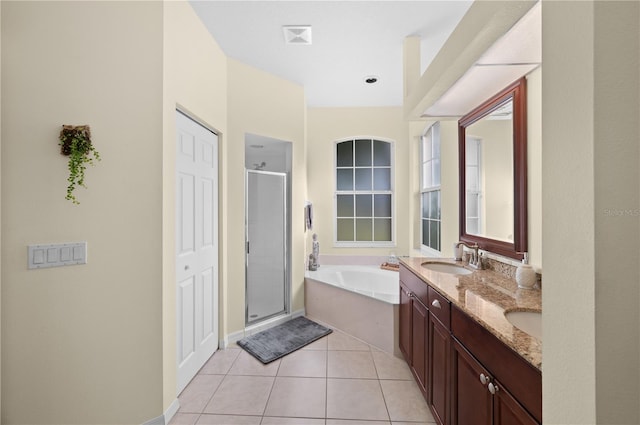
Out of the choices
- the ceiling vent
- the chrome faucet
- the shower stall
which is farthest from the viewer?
the shower stall

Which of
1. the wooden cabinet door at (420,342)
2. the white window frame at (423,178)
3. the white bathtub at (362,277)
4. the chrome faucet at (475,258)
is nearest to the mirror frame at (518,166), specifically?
the chrome faucet at (475,258)

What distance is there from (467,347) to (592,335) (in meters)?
0.80

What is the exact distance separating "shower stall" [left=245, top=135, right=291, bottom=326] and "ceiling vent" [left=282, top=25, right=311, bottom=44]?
102 centimetres

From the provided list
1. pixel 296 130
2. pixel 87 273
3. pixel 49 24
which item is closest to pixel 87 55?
pixel 49 24

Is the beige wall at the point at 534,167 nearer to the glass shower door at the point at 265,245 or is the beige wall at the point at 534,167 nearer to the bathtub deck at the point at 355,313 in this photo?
the bathtub deck at the point at 355,313

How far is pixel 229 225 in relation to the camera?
271 cm

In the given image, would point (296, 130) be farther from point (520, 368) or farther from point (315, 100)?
point (520, 368)

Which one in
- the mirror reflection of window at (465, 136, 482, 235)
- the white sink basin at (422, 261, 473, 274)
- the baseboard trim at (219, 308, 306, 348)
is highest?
the mirror reflection of window at (465, 136, 482, 235)

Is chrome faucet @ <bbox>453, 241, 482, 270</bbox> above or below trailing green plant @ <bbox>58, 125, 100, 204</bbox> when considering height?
below

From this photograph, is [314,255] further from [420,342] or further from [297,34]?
[297,34]

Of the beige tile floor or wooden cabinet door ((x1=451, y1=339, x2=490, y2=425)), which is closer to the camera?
wooden cabinet door ((x1=451, y1=339, x2=490, y2=425))

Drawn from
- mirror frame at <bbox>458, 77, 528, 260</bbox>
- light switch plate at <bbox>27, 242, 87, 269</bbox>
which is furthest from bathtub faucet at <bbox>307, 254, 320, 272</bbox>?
→ light switch plate at <bbox>27, 242, 87, 269</bbox>

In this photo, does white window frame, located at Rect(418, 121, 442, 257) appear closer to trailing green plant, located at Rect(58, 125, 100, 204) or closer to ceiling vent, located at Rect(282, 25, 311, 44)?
ceiling vent, located at Rect(282, 25, 311, 44)

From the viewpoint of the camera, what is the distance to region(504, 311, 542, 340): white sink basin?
122cm
